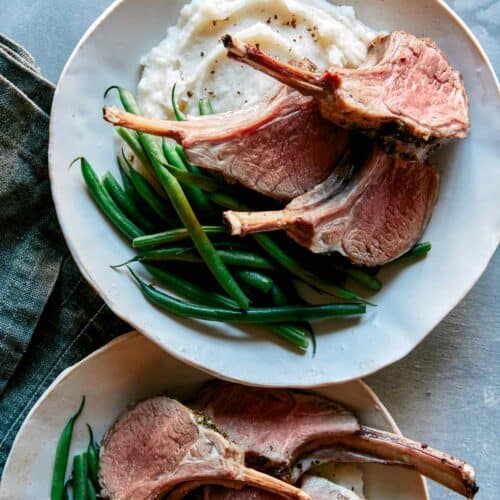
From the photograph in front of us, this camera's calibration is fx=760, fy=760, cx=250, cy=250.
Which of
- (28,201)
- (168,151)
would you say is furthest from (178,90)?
(28,201)

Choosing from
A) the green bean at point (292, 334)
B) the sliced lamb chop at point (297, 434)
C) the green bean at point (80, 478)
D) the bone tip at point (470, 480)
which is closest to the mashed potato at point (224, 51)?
the green bean at point (292, 334)

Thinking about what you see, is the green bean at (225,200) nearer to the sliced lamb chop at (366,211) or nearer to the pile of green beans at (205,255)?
the pile of green beans at (205,255)

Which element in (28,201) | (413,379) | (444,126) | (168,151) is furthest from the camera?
(413,379)

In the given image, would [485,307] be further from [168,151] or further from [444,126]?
[168,151]

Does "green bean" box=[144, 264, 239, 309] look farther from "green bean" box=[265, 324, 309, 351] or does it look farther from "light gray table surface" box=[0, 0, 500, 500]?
"light gray table surface" box=[0, 0, 500, 500]

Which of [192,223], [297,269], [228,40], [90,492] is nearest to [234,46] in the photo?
[228,40]
